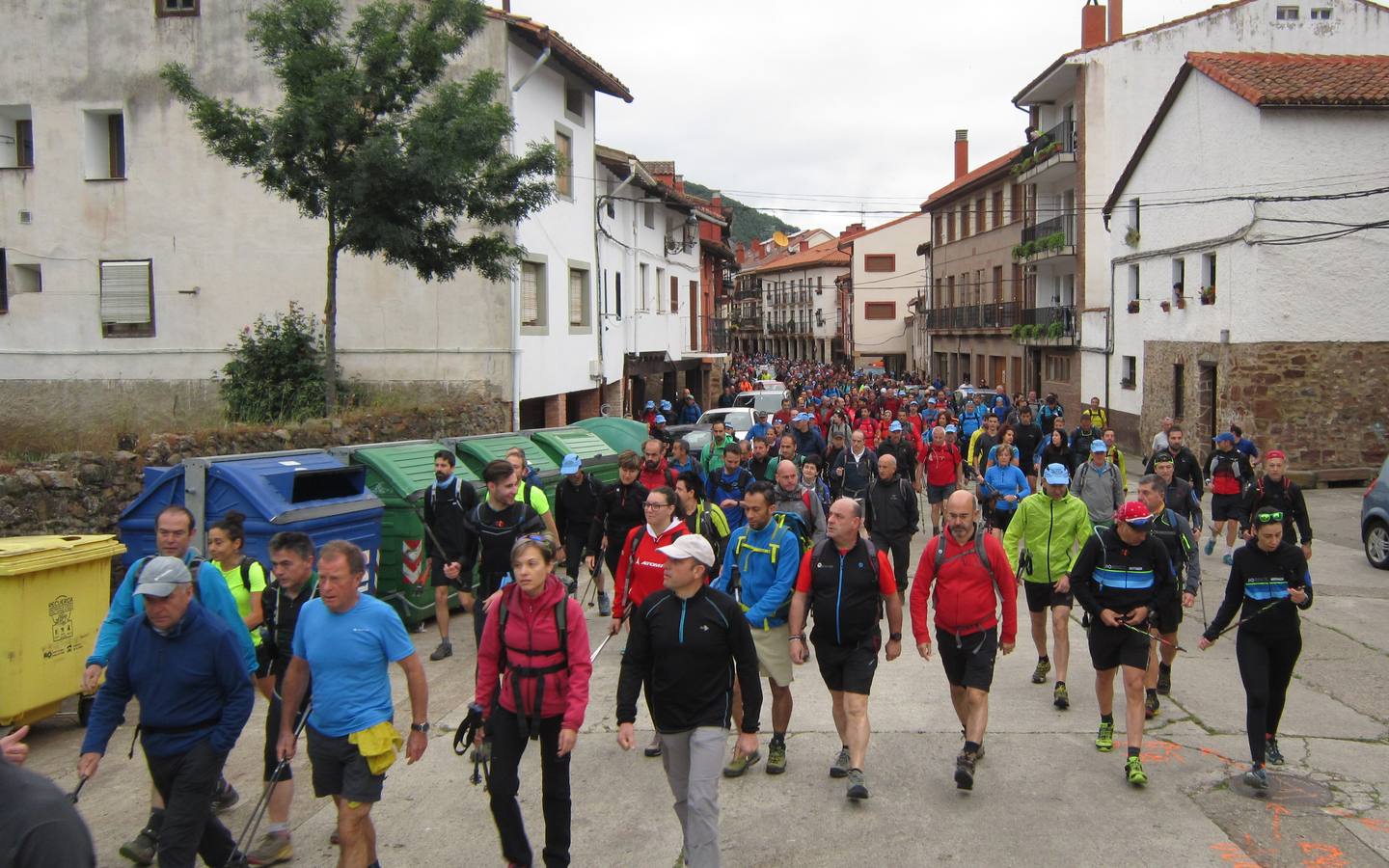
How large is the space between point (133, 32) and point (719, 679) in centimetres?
1899

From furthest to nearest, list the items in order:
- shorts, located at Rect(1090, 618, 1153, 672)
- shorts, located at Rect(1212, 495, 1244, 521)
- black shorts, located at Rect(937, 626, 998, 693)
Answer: shorts, located at Rect(1212, 495, 1244, 521), shorts, located at Rect(1090, 618, 1153, 672), black shorts, located at Rect(937, 626, 998, 693)

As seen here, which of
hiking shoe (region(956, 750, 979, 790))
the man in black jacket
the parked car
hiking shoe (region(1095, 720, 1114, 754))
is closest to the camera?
hiking shoe (region(956, 750, 979, 790))

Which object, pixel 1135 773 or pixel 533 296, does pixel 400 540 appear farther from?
pixel 533 296

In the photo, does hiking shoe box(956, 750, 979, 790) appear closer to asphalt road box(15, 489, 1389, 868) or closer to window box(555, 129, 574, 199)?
asphalt road box(15, 489, 1389, 868)

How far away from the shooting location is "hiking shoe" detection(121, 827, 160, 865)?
17.0 feet

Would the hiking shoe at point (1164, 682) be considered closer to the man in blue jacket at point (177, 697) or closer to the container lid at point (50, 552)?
the man in blue jacket at point (177, 697)

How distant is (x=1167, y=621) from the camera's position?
6434 millimetres

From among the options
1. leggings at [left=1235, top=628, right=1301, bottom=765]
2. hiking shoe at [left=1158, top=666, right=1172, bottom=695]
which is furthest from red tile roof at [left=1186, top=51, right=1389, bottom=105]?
leggings at [left=1235, top=628, right=1301, bottom=765]

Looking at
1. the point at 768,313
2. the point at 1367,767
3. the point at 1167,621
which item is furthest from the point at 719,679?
the point at 768,313

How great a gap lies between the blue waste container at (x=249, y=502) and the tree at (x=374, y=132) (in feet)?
19.5

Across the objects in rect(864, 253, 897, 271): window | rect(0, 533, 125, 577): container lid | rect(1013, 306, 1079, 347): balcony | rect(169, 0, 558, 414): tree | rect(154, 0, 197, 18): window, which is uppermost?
rect(864, 253, 897, 271): window

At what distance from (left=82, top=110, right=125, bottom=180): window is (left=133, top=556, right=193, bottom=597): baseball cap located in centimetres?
1766

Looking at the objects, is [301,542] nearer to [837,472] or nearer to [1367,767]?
[1367,767]

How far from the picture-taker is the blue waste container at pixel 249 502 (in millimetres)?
8484
